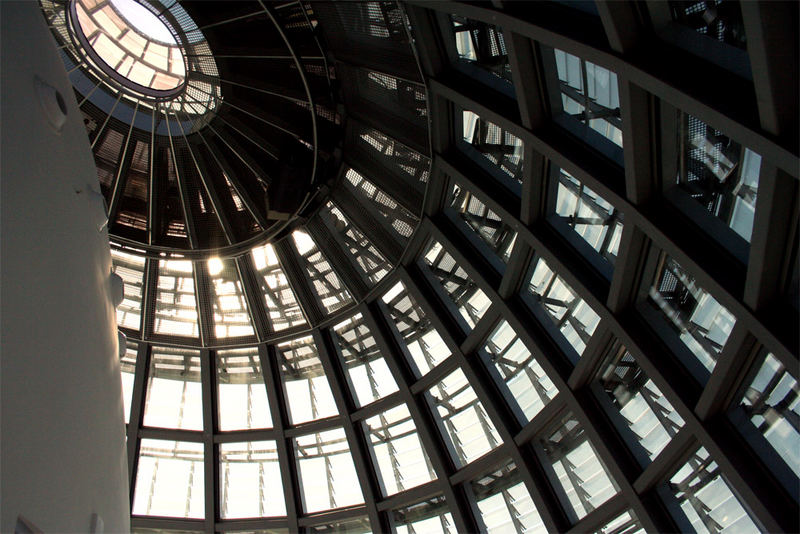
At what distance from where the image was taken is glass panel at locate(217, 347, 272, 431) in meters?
19.2

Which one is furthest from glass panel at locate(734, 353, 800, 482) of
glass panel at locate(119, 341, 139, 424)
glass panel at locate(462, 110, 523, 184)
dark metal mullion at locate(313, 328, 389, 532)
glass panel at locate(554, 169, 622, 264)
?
glass panel at locate(119, 341, 139, 424)

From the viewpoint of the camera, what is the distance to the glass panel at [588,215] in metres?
11.7

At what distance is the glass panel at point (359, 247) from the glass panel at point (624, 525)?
25.6ft

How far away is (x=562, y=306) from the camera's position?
14.0 metres

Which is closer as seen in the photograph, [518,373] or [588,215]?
[588,215]

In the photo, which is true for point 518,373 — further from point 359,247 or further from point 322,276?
point 322,276

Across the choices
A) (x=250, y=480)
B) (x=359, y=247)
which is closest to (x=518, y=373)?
(x=359, y=247)

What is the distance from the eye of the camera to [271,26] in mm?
13016

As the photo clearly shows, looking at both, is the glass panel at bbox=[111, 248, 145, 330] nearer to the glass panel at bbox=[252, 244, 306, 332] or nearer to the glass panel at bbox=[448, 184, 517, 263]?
the glass panel at bbox=[252, 244, 306, 332]

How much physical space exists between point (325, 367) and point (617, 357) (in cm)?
837

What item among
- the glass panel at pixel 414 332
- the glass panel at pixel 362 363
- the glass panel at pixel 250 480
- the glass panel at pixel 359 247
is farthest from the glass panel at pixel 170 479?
the glass panel at pixel 359 247

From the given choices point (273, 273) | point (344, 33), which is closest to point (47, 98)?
point (344, 33)

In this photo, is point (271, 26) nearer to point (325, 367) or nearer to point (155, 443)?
point (325, 367)

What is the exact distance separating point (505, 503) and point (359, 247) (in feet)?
25.0
